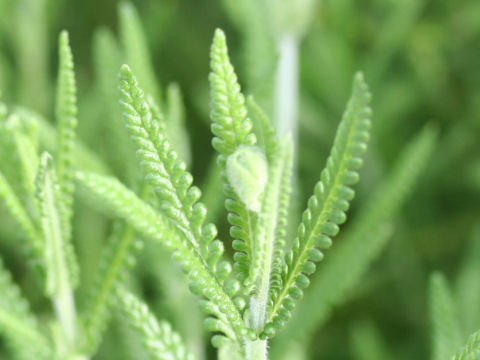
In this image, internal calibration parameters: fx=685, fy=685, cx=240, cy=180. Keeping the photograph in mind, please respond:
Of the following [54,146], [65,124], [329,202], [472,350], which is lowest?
[472,350]

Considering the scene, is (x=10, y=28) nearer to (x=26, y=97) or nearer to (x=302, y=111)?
(x=26, y=97)

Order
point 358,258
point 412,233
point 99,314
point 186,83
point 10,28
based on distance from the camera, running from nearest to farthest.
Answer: point 99,314 < point 358,258 < point 412,233 < point 10,28 < point 186,83

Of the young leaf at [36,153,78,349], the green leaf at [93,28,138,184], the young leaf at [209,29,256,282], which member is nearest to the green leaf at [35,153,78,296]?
the young leaf at [36,153,78,349]

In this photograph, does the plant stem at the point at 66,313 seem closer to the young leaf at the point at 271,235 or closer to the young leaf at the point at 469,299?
the young leaf at the point at 271,235

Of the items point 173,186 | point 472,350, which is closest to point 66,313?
point 173,186

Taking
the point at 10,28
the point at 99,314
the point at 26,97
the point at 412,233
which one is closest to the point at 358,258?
the point at 99,314

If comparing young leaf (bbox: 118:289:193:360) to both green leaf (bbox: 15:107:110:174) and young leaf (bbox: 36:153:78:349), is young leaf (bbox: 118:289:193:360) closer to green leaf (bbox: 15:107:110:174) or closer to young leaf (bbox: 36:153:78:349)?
young leaf (bbox: 36:153:78:349)

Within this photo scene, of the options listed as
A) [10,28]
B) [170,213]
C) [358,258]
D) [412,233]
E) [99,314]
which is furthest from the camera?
[10,28]

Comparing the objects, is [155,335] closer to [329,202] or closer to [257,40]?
[329,202]
